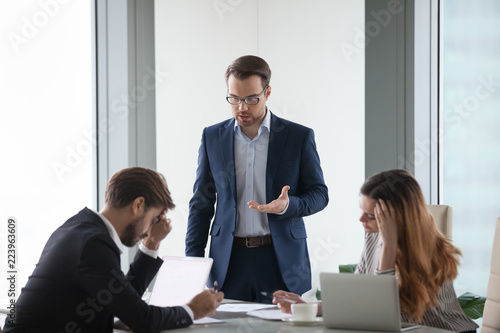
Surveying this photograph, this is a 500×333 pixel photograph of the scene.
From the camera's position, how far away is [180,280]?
244 cm

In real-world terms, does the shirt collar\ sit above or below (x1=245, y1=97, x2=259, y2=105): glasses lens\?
below

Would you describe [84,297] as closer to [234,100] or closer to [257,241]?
[257,241]

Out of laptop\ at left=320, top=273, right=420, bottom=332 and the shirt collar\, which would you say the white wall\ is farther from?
laptop\ at left=320, top=273, right=420, bottom=332

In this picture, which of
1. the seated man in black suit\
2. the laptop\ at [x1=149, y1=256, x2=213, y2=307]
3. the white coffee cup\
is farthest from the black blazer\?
the white coffee cup\

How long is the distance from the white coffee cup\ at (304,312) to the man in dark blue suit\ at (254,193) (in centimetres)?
66

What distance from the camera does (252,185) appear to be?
3.04 metres

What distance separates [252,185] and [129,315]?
1122mm

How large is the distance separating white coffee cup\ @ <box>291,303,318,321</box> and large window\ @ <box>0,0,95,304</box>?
2493mm

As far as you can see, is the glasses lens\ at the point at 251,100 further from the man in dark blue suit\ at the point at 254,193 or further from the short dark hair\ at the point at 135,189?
the short dark hair\ at the point at 135,189

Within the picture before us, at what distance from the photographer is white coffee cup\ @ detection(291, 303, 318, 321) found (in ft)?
7.28

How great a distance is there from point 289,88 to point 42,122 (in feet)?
6.39

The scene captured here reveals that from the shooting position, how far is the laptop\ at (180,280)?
2.40 meters

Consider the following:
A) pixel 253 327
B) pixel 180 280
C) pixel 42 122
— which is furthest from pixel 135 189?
pixel 42 122

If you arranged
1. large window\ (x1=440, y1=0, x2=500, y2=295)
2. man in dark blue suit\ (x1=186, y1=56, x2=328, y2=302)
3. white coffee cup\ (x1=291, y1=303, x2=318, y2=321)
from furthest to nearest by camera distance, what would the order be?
large window\ (x1=440, y1=0, x2=500, y2=295), man in dark blue suit\ (x1=186, y1=56, x2=328, y2=302), white coffee cup\ (x1=291, y1=303, x2=318, y2=321)
